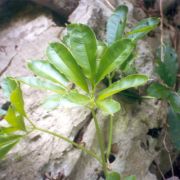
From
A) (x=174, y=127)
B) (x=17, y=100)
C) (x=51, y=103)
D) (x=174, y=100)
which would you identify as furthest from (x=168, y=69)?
(x=17, y=100)

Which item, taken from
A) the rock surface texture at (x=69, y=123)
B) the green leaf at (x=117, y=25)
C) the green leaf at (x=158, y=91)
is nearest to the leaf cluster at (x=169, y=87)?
the green leaf at (x=158, y=91)

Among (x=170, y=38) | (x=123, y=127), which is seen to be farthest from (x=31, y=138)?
(x=170, y=38)

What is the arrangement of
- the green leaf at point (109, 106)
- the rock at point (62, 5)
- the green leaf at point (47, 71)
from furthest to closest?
the rock at point (62, 5) → the green leaf at point (47, 71) → the green leaf at point (109, 106)

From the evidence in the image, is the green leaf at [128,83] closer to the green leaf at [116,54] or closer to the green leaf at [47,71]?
the green leaf at [116,54]

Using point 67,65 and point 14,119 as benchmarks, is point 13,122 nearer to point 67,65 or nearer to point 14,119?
point 14,119

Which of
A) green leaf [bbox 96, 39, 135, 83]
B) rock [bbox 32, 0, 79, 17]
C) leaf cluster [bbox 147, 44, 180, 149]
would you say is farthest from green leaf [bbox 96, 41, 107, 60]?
rock [bbox 32, 0, 79, 17]

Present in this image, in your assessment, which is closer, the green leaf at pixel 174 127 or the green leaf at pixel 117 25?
the green leaf at pixel 117 25

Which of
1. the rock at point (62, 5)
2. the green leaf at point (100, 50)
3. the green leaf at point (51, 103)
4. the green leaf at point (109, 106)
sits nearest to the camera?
the green leaf at point (109, 106)
